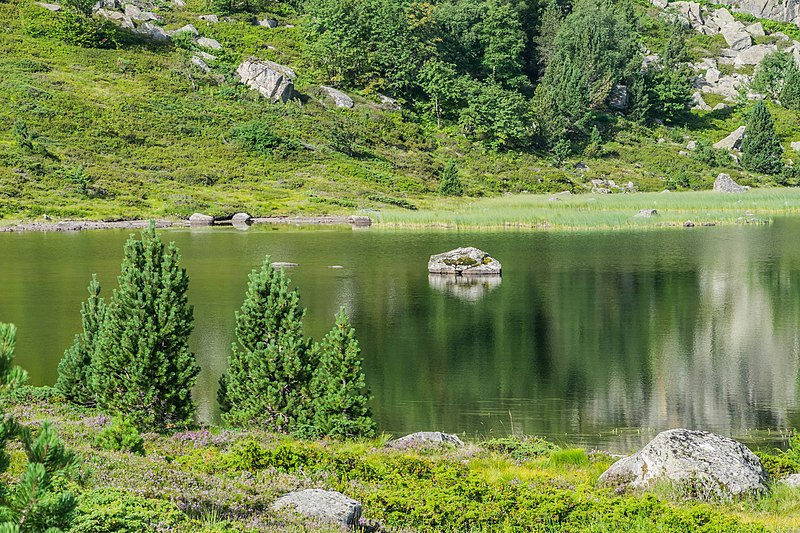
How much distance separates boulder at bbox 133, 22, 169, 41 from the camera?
469ft

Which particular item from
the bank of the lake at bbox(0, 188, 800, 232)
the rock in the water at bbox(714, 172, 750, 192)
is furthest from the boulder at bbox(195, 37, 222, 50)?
the rock in the water at bbox(714, 172, 750, 192)

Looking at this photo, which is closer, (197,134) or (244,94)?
(197,134)

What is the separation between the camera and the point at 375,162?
116125mm

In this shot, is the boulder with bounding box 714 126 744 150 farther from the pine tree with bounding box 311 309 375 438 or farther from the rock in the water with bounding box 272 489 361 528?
the rock in the water with bounding box 272 489 361 528

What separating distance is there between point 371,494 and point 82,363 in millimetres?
12613

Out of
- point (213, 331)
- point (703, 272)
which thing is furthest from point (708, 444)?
point (703, 272)

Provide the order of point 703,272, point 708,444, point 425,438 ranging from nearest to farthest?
point 708,444 → point 425,438 → point 703,272

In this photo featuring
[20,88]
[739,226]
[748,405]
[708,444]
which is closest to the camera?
[708,444]

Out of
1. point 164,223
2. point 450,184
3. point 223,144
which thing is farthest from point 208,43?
point 164,223

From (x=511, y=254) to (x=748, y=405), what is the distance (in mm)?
37431

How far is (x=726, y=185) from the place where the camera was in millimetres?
Answer: 117562

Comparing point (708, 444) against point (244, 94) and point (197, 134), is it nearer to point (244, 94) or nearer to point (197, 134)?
point (197, 134)

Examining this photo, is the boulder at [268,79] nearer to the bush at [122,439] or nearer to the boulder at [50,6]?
the boulder at [50,6]

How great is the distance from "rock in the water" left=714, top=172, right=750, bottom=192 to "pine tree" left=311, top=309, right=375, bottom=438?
107 m
